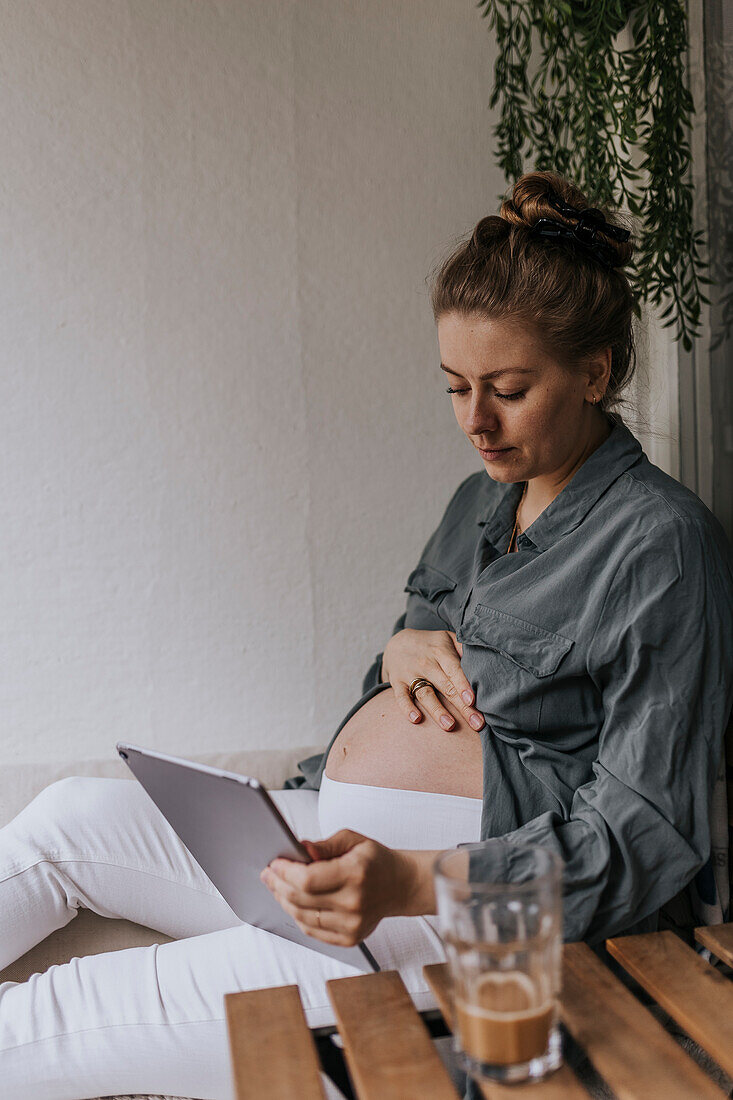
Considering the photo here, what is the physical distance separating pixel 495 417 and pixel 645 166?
54 cm

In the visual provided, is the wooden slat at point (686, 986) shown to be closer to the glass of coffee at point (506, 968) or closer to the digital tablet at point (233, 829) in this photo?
the glass of coffee at point (506, 968)

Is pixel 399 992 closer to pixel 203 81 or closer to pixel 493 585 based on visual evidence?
pixel 493 585

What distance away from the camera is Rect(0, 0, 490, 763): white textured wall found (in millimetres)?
1722

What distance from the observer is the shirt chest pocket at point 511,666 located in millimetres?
1071

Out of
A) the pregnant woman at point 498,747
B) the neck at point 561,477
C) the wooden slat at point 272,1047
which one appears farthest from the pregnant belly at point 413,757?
the wooden slat at point 272,1047

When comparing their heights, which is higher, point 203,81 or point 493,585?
point 203,81

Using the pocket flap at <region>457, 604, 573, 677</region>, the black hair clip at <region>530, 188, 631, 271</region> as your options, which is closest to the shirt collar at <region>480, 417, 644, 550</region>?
the pocket flap at <region>457, 604, 573, 677</region>

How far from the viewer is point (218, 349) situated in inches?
70.6

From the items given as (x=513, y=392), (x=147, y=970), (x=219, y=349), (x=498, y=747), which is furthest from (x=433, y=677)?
(x=219, y=349)

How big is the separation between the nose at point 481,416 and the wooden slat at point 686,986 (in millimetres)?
601

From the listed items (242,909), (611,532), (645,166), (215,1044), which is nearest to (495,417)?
(611,532)

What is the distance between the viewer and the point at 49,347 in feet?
5.72

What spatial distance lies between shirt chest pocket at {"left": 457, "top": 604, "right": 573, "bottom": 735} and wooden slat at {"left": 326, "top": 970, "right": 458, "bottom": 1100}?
1.34ft

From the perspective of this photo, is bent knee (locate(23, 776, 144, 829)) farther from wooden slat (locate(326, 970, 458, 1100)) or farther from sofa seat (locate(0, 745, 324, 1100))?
wooden slat (locate(326, 970, 458, 1100))
